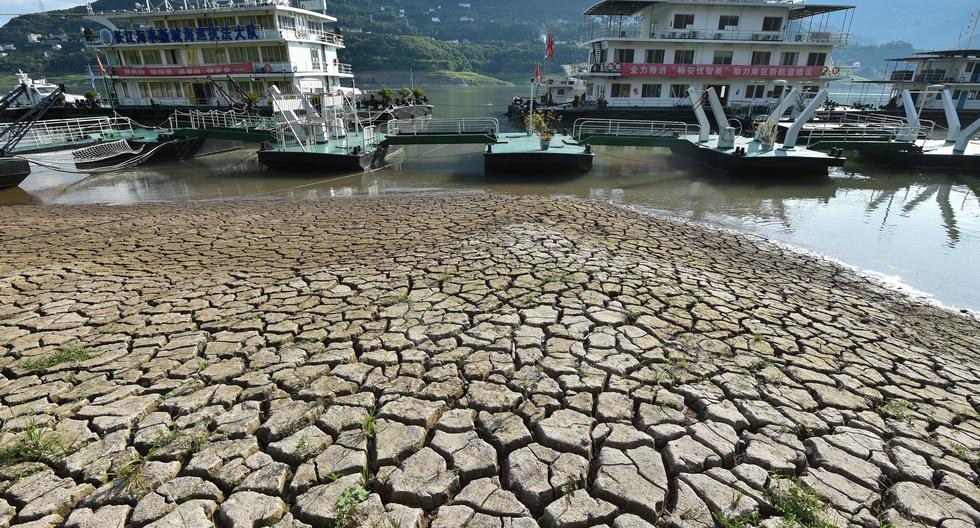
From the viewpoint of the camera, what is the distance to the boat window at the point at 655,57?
97.4ft

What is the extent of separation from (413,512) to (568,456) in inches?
45.3

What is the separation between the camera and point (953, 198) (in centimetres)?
1513

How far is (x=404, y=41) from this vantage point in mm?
→ 96625

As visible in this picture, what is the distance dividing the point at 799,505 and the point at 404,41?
105 meters

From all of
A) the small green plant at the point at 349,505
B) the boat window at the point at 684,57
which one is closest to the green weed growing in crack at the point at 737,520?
the small green plant at the point at 349,505

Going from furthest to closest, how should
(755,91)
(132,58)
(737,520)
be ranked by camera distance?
(755,91), (132,58), (737,520)

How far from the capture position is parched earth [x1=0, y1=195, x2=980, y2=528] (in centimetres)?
317

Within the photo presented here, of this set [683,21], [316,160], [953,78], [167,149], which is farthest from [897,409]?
[953,78]

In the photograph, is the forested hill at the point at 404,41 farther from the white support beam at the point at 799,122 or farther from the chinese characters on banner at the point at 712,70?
the white support beam at the point at 799,122

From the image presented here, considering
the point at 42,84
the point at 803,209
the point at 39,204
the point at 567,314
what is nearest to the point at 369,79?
the point at 42,84

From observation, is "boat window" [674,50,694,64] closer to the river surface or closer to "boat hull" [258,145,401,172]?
the river surface

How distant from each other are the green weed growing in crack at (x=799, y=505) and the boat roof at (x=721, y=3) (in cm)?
3092

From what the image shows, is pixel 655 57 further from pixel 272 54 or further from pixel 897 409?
pixel 897 409

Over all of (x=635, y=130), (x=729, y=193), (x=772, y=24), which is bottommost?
(x=729, y=193)
